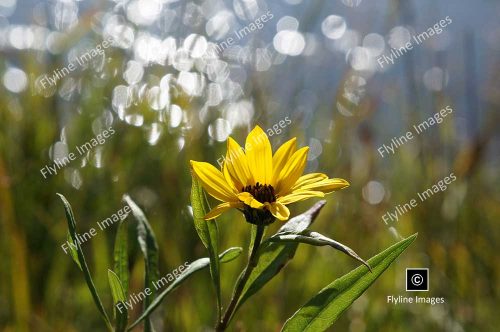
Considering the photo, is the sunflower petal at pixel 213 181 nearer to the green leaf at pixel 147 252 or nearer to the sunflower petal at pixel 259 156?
the sunflower petal at pixel 259 156

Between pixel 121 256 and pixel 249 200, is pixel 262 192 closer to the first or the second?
pixel 249 200

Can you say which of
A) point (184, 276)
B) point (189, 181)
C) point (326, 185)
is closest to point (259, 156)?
point (326, 185)

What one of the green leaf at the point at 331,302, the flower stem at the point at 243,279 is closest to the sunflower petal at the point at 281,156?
the flower stem at the point at 243,279

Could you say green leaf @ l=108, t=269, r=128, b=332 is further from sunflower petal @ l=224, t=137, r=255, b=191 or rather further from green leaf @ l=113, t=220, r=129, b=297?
sunflower petal @ l=224, t=137, r=255, b=191

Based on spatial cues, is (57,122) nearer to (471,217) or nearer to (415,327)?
(415,327)

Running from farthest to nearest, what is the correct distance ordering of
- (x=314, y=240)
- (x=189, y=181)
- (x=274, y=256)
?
(x=189, y=181) → (x=274, y=256) → (x=314, y=240)
